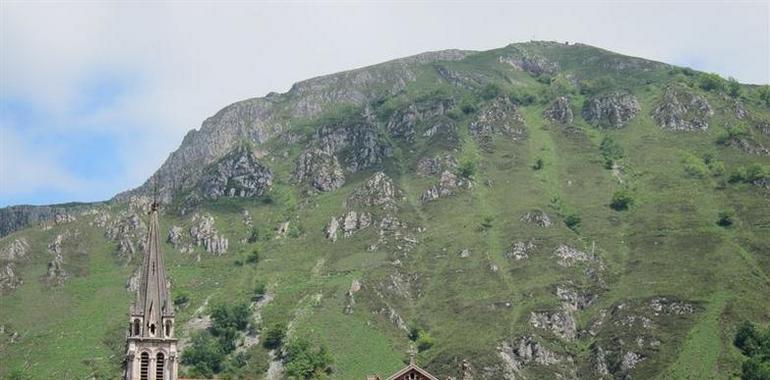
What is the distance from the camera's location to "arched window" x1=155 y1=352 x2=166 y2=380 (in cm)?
17150

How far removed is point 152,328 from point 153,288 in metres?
5.53

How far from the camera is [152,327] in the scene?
17288 centimetres

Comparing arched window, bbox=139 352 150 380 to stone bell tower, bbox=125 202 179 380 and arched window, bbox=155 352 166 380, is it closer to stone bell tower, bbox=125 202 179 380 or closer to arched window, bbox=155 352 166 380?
stone bell tower, bbox=125 202 179 380

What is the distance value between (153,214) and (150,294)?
36.8 ft

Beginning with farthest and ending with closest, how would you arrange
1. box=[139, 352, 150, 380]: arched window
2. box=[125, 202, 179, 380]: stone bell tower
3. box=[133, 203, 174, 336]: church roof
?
box=[133, 203, 174, 336]: church roof → box=[125, 202, 179, 380]: stone bell tower → box=[139, 352, 150, 380]: arched window

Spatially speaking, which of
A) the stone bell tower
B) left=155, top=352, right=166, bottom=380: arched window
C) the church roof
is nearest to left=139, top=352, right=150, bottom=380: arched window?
the stone bell tower

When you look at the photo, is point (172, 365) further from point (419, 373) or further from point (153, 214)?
point (419, 373)

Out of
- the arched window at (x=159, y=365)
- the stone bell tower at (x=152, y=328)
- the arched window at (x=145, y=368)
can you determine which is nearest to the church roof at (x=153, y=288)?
the stone bell tower at (x=152, y=328)

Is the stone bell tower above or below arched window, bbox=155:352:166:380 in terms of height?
above

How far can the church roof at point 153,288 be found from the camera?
173 meters

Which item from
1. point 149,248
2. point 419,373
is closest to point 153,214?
point 149,248

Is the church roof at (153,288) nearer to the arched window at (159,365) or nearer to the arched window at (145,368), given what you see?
the arched window at (145,368)

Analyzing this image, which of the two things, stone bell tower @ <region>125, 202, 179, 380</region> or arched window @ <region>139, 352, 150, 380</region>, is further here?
stone bell tower @ <region>125, 202, 179, 380</region>

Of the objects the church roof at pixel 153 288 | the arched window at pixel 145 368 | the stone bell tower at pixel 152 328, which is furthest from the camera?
the church roof at pixel 153 288
